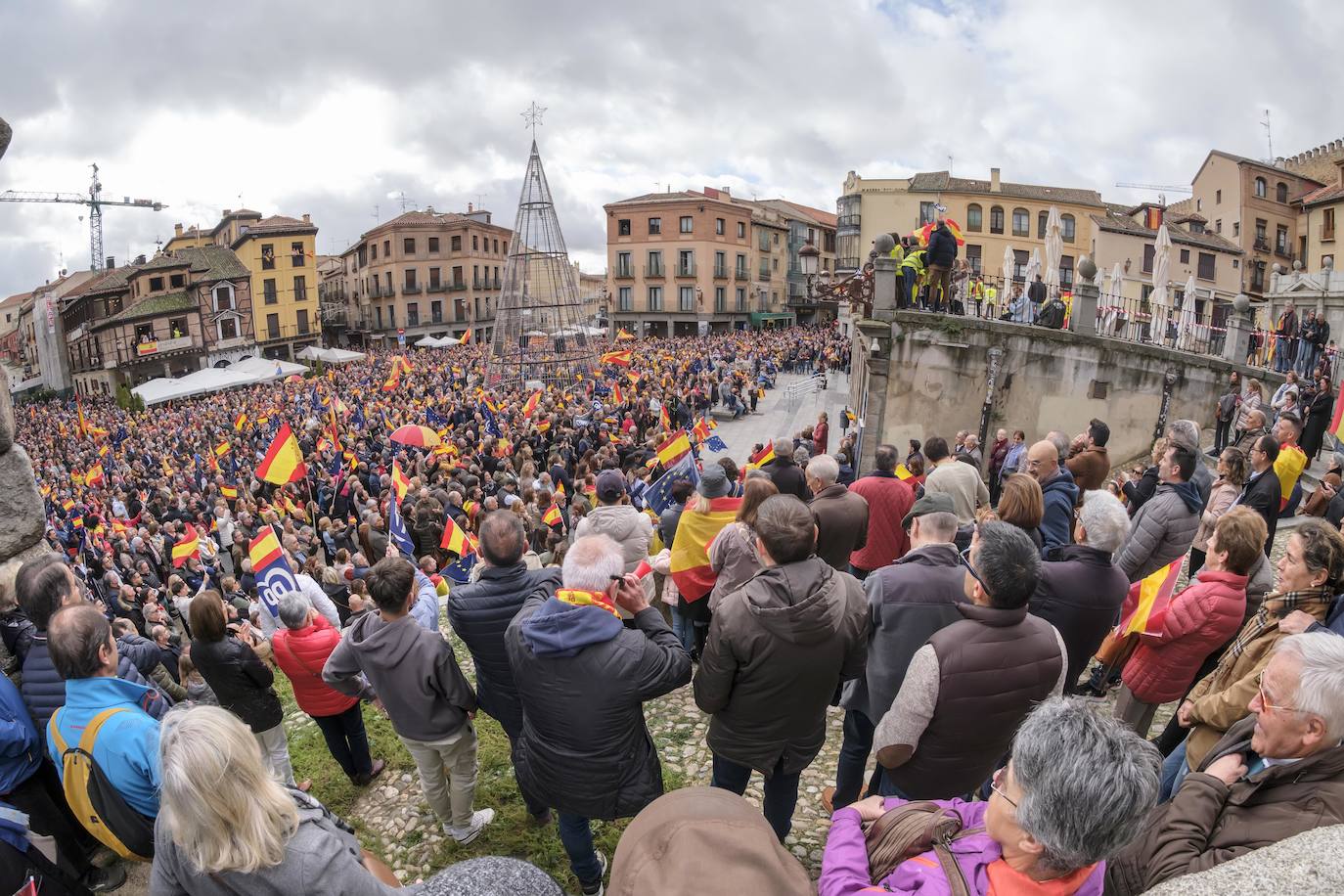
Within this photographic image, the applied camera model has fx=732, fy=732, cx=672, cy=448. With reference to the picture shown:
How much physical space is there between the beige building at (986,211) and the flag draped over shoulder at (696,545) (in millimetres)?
40653

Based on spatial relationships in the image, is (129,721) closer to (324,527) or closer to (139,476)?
(324,527)

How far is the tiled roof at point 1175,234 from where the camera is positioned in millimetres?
33125

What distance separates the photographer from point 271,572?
584 centimetres

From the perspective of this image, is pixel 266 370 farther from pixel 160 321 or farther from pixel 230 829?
pixel 230 829

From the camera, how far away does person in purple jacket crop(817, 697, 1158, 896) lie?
158cm

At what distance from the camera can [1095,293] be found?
42.9ft

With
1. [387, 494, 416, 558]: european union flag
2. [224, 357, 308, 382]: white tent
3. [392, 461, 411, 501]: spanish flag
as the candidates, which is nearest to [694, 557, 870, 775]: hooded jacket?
[387, 494, 416, 558]: european union flag

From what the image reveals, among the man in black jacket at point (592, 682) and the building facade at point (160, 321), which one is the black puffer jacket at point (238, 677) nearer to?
the man in black jacket at point (592, 682)

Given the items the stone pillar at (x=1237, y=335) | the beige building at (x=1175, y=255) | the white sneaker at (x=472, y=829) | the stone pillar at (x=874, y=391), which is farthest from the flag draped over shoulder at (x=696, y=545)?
the beige building at (x=1175, y=255)

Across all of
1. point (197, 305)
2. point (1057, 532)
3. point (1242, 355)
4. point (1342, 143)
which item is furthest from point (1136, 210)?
point (197, 305)

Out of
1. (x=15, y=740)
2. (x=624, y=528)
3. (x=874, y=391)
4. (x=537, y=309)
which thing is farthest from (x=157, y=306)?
(x=624, y=528)

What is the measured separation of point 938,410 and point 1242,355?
508 cm

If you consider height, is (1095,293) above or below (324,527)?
above

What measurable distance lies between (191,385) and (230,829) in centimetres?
3043
